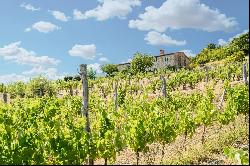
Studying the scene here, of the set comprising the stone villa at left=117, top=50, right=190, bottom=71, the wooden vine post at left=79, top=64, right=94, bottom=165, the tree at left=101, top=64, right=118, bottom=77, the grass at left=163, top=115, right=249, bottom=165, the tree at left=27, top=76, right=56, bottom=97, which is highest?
the stone villa at left=117, top=50, right=190, bottom=71

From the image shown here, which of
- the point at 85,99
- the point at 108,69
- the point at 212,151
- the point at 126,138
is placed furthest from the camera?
the point at 108,69

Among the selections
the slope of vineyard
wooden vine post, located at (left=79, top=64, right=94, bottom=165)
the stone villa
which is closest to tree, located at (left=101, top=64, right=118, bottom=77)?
the stone villa

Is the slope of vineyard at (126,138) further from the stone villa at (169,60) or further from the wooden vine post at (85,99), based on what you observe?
the stone villa at (169,60)

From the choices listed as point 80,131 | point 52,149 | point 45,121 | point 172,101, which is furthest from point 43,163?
point 172,101

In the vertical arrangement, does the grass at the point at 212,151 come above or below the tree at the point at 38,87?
below

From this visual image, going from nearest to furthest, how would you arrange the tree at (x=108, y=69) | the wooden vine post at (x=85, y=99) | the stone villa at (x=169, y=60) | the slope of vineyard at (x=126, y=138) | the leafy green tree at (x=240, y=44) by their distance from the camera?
1. the slope of vineyard at (x=126, y=138)
2. the wooden vine post at (x=85, y=99)
3. the leafy green tree at (x=240, y=44)
4. the tree at (x=108, y=69)
5. the stone villa at (x=169, y=60)

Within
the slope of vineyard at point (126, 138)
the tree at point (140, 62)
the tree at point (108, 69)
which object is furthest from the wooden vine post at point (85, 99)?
the tree at point (108, 69)

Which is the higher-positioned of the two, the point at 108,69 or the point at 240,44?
the point at 240,44

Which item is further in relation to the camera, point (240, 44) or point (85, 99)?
point (240, 44)

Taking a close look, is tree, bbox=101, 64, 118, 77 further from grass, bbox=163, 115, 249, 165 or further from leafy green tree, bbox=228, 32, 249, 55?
grass, bbox=163, 115, 249, 165

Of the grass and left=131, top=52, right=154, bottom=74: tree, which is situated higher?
left=131, top=52, right=154, bottom=74: tree

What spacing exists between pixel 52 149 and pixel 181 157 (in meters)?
4.37

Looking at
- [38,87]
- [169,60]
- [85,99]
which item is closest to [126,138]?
[85,99]

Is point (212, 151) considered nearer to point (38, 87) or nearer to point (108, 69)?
point (38, 87)
